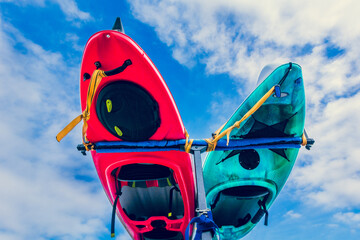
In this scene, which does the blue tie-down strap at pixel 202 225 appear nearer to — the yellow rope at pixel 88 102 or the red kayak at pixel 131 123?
the red kayak at pixel 131 123

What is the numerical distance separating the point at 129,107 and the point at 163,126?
36 centimetres

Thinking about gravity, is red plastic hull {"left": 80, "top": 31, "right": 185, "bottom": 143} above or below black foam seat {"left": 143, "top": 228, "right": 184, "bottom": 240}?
above

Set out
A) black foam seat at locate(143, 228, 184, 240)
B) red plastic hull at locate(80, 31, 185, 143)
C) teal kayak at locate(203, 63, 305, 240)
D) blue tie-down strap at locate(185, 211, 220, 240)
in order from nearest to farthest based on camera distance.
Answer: blue tie-down strap at locate(185, 211, 220, 240), red plastic hull at locate(80, 31, 185, 143), teal kayak at locate(203, 63, 305, 240), black foam seat at locate(143, 228, 184, 240)

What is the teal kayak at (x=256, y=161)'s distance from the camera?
260 cm

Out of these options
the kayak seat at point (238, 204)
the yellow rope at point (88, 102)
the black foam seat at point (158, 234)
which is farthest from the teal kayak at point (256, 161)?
the yellow rope at point (88, 102)

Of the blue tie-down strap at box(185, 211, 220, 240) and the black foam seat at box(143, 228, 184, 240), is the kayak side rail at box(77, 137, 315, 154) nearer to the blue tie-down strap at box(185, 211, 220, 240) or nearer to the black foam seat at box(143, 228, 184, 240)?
the blue tie-down strap at box(185, 211, 220, 240)

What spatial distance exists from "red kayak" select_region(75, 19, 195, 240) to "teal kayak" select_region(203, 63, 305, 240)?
461mm

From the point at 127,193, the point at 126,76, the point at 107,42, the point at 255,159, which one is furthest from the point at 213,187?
the point at 107,42

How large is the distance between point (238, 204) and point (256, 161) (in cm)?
74

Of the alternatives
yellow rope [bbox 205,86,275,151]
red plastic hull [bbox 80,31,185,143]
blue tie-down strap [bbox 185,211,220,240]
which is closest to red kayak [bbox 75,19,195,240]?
red plastic hull [bbox 80,31,185,143]

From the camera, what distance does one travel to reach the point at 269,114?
2.74 m

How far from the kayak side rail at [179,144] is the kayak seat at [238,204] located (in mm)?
756

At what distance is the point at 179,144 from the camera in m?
2.56

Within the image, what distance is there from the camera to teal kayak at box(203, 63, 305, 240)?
260 centimetres
